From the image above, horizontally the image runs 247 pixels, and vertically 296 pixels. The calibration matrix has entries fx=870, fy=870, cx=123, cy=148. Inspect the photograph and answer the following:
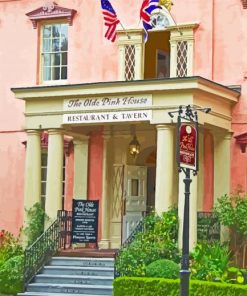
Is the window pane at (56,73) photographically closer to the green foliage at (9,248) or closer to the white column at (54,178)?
the white column at (54,178)

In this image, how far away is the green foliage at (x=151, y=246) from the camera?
1961 centimetres

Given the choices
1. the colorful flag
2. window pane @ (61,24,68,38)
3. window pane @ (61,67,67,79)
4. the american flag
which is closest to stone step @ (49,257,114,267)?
window pane @ (61,67,67,79)

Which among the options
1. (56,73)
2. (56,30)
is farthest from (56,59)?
(56,30)

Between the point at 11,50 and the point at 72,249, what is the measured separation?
6.81 meters

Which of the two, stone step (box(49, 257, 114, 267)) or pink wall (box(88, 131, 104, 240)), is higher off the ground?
pink wall (box(88, 131, 104, 240))

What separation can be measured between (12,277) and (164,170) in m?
4.49

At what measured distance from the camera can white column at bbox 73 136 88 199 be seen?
2433 centimetres

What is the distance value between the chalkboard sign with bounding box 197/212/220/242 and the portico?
0.73 meters

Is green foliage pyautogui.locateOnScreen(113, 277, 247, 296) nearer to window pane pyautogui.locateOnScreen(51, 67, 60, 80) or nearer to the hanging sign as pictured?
the hanging sign

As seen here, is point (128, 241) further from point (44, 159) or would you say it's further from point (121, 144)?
point (44, 159)

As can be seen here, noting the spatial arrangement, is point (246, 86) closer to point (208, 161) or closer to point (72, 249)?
point (208, 161)

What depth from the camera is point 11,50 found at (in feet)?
85.5

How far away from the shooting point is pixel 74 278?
20578mm

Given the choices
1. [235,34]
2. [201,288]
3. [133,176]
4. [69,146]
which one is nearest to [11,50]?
[69,146]
